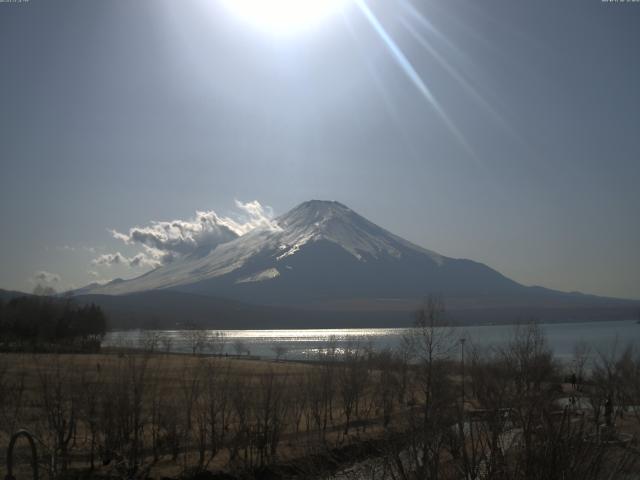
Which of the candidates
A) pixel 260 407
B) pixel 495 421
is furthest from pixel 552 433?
pixel 260 407

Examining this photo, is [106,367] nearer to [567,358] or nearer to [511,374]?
[511,374]

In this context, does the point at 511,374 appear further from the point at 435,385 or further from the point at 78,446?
the point at 78,446

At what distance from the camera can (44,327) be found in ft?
264

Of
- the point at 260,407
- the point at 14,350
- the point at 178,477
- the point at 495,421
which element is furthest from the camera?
the point at 14,350

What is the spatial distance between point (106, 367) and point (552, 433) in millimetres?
48687

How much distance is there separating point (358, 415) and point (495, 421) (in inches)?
1209

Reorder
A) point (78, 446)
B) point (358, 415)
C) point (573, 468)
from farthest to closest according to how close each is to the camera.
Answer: point (358, 415), point (78, 446), point (573, 468)

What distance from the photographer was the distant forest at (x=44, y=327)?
76.6m

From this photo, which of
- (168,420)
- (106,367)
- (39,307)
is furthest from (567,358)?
(39,307)

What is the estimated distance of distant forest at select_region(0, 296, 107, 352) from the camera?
251 feet

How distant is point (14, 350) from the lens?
223 feet

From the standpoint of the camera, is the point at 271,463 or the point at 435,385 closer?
the point at 271,463

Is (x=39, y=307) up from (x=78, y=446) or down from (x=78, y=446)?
up

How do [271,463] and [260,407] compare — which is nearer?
[271,463]
